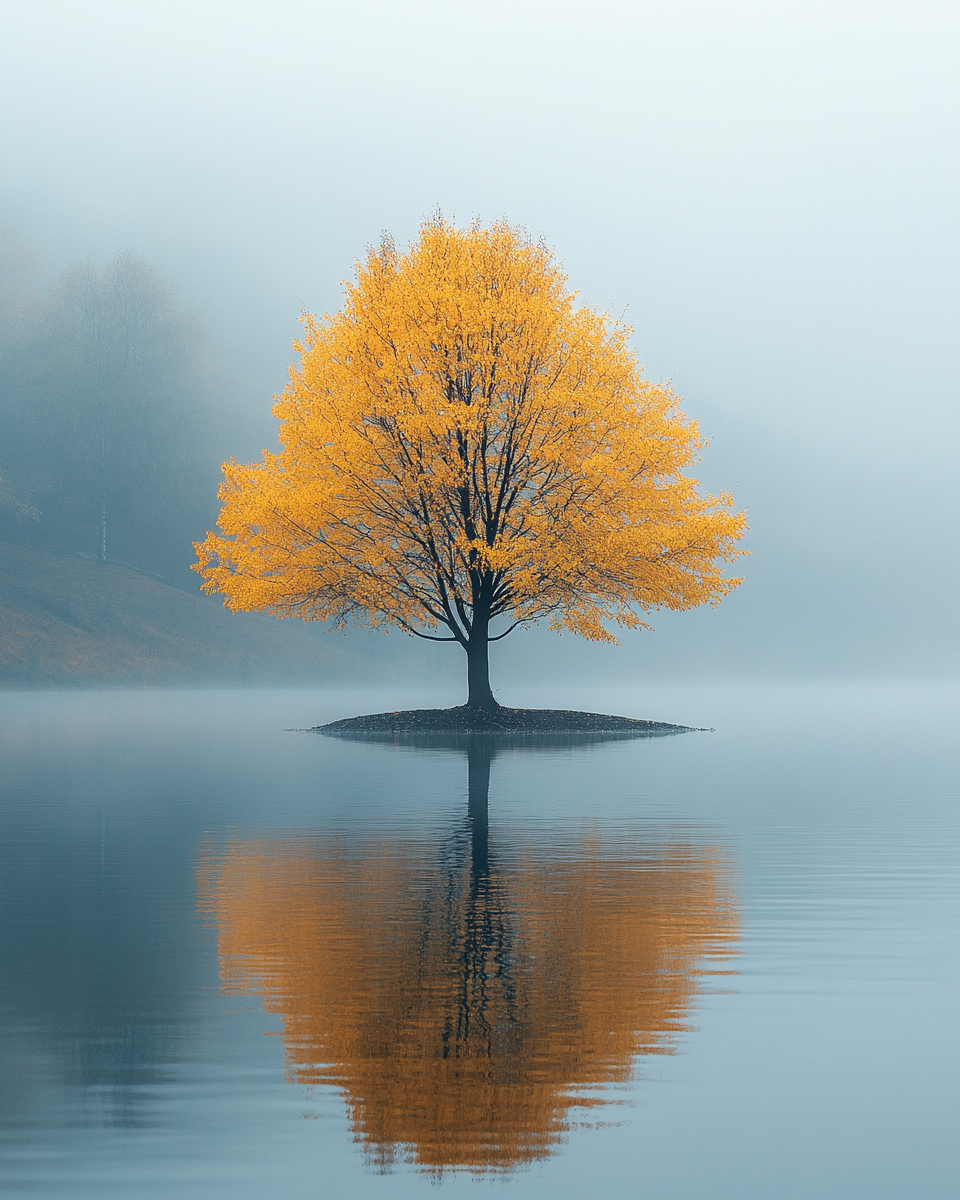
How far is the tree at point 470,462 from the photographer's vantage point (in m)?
37.3

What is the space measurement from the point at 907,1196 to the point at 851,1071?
1352mm

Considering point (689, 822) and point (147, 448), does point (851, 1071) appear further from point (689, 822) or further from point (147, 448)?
point (147, 448)

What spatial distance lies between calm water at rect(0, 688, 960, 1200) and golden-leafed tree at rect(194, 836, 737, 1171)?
3 centimetres

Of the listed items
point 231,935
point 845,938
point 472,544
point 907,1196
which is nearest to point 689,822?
point 845,938

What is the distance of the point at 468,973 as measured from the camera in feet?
29.5

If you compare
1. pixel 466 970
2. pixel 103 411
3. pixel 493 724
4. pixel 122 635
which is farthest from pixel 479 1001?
pixel 103 411

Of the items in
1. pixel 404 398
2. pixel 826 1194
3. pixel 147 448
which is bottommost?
pixel 826 1194

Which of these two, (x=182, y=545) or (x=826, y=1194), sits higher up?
(x=182, y=545)

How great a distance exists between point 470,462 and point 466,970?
3089 cm

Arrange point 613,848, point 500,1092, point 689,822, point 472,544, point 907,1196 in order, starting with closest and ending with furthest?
point 907,1196 < point 500,1092 < point 613,848 < point 689,822 < point 472,544

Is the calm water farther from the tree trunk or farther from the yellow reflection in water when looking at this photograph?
the tree trunk

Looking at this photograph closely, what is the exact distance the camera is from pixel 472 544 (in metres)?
36.0

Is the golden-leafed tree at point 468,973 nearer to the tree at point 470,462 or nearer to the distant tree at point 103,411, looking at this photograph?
the tree at point 470,462

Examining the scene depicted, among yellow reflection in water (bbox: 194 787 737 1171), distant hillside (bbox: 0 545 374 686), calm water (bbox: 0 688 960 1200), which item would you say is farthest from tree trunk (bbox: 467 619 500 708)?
distant hillside (bbox: 0 545 374 686)
